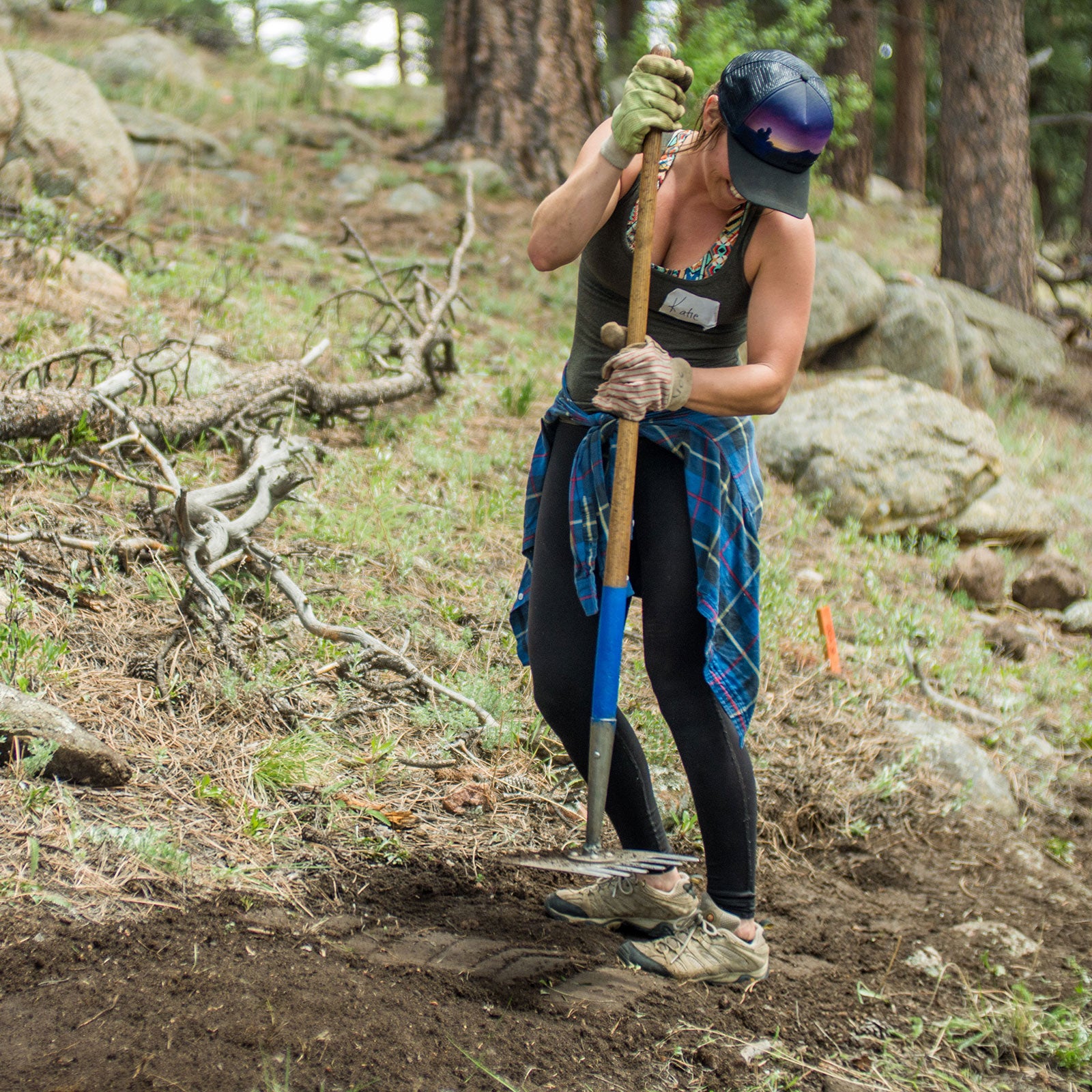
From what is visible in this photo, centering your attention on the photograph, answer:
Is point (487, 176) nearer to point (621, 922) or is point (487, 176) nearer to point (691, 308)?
point (691, 308)

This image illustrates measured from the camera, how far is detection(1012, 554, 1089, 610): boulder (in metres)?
4.80

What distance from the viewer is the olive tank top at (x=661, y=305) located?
1977 mm

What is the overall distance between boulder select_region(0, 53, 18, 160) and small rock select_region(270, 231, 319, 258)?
1.62 meters

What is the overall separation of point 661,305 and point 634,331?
11 centimetres

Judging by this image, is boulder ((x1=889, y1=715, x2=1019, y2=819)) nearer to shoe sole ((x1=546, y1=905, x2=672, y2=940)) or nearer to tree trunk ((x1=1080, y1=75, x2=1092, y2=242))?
shoe sole ((x1=546, y1=905, x2=672, y2=940))

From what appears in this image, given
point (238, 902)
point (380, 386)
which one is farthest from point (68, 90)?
point (238, 902)

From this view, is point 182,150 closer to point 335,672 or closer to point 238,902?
point 335,672

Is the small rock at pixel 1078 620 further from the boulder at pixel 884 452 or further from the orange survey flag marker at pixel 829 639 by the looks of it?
the orange survey flag marker at pixel 829 639

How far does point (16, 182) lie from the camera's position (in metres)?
5.44

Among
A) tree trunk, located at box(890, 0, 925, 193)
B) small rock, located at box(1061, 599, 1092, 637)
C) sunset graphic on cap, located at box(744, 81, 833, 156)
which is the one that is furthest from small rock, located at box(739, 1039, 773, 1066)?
tree trunk, located at box(890, 0, 925, 193)

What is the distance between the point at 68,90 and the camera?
19.9ft

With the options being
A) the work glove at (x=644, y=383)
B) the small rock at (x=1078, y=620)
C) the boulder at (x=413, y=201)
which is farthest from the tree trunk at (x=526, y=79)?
the work glove at (x=644, y=383)

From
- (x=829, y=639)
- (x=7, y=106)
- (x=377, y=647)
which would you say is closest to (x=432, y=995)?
(x=377, y=647)

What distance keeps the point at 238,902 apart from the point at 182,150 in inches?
279
